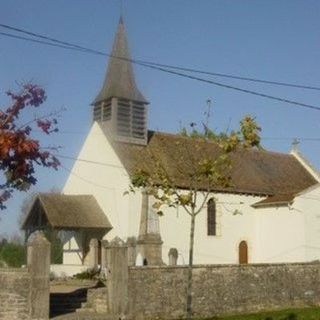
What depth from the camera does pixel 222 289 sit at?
72.8 ft

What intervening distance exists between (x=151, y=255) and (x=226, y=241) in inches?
306

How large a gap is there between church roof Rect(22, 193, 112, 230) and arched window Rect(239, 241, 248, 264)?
9.42 m

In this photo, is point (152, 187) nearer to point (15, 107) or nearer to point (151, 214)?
point (15, 107)

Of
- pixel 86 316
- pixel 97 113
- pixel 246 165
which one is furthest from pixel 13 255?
pixel 86 316

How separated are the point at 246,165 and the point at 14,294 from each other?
90.0ft

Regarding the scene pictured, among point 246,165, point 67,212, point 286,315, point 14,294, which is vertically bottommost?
point 286,315

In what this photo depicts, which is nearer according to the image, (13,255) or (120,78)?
(120,78)

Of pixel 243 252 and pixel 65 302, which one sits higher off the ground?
pixel 243 252

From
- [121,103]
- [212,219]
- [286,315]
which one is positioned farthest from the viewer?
[121,103]

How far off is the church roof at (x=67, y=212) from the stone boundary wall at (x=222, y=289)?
14352 mm

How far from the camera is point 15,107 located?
38.5ft

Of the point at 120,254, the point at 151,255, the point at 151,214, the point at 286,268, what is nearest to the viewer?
the point at 120,254

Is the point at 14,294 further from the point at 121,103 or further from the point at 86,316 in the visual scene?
the point at 121,103

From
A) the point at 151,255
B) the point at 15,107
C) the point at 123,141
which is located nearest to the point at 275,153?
the point at 123,141
